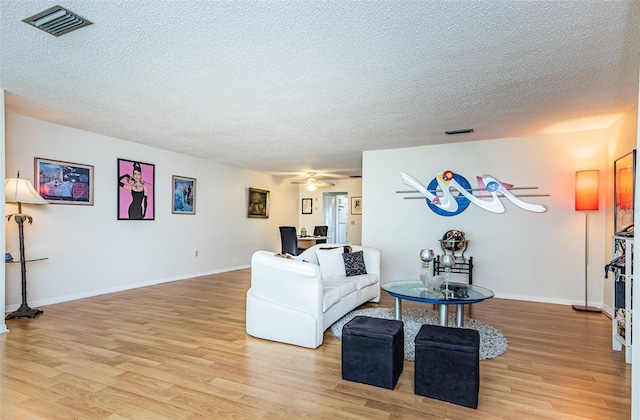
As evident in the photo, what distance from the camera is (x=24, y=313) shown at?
4113mm

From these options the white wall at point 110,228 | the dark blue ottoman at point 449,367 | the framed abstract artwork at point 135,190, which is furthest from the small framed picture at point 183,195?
the dark blue ottoman at point 449,367

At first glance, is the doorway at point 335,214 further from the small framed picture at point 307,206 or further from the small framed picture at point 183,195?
the small framed picture at point 183,195

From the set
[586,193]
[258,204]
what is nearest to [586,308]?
[586,193]

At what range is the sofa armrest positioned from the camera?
3.27 m

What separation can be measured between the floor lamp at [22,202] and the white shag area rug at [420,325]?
3596 mm

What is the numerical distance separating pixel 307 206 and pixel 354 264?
20.7 ft

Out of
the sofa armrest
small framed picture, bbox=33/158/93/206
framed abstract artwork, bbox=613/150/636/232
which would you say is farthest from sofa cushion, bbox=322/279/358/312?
small framed picture, bbox=33/158/93/206

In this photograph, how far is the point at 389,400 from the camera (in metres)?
2.30

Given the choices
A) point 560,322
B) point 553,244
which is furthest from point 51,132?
point 553,244

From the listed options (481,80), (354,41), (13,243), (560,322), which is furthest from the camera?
(13,243)

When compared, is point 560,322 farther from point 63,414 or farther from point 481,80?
point 63,414

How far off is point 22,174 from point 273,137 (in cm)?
321

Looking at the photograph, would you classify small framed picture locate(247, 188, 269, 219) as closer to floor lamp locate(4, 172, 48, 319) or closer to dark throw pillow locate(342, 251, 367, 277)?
dark throw pillow locate(342, 251, 367, 277)

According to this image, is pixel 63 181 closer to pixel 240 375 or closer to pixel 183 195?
pixel 183 195
